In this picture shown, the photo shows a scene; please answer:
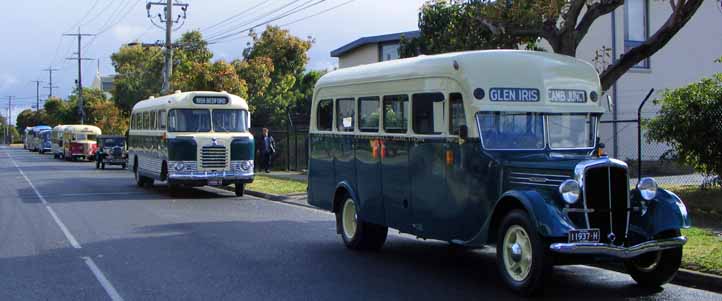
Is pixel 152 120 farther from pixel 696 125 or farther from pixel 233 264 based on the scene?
pixel 696 125

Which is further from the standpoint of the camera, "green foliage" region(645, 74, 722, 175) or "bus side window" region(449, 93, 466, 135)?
"green foliage" region(645, 74, 722, 175)

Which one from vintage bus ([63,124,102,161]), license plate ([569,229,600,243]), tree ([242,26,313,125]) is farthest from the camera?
vintage bus ([63,124,102,161])

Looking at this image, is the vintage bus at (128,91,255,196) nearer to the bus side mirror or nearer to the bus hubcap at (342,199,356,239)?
the bus hubcap at (342,199,356,239)

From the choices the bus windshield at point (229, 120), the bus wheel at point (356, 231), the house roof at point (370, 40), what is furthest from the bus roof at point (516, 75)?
the house roof at point (370, 40)

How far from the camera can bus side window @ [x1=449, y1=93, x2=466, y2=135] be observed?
30.1ft

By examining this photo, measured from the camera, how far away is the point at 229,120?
72.3 feet

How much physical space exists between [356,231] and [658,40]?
20.0 feet

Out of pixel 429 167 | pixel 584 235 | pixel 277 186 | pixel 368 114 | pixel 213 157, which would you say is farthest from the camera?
pixel 277 186

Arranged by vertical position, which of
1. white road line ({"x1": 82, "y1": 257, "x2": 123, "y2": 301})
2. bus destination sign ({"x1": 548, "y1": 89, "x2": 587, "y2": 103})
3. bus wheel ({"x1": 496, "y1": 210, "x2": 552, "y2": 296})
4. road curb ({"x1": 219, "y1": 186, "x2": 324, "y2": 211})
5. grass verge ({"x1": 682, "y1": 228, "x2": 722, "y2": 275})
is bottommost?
white road line ({"x1": 82, "y1": 257, "x2": 123, "y2": 301})

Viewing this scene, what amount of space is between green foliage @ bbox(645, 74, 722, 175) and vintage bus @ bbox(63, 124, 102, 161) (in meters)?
42.7

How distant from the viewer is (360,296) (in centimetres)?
848

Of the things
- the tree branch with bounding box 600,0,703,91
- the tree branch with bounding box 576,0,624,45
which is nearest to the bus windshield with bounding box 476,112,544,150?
the tree branch with bounding box 600,0,703,91

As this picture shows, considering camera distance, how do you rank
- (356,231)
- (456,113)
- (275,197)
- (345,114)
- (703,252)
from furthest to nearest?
(275,197) < (345,114) < (356,231) < (703,252) < (456,113)

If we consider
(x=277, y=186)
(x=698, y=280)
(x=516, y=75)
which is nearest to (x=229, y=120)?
(x=277, y=186)
